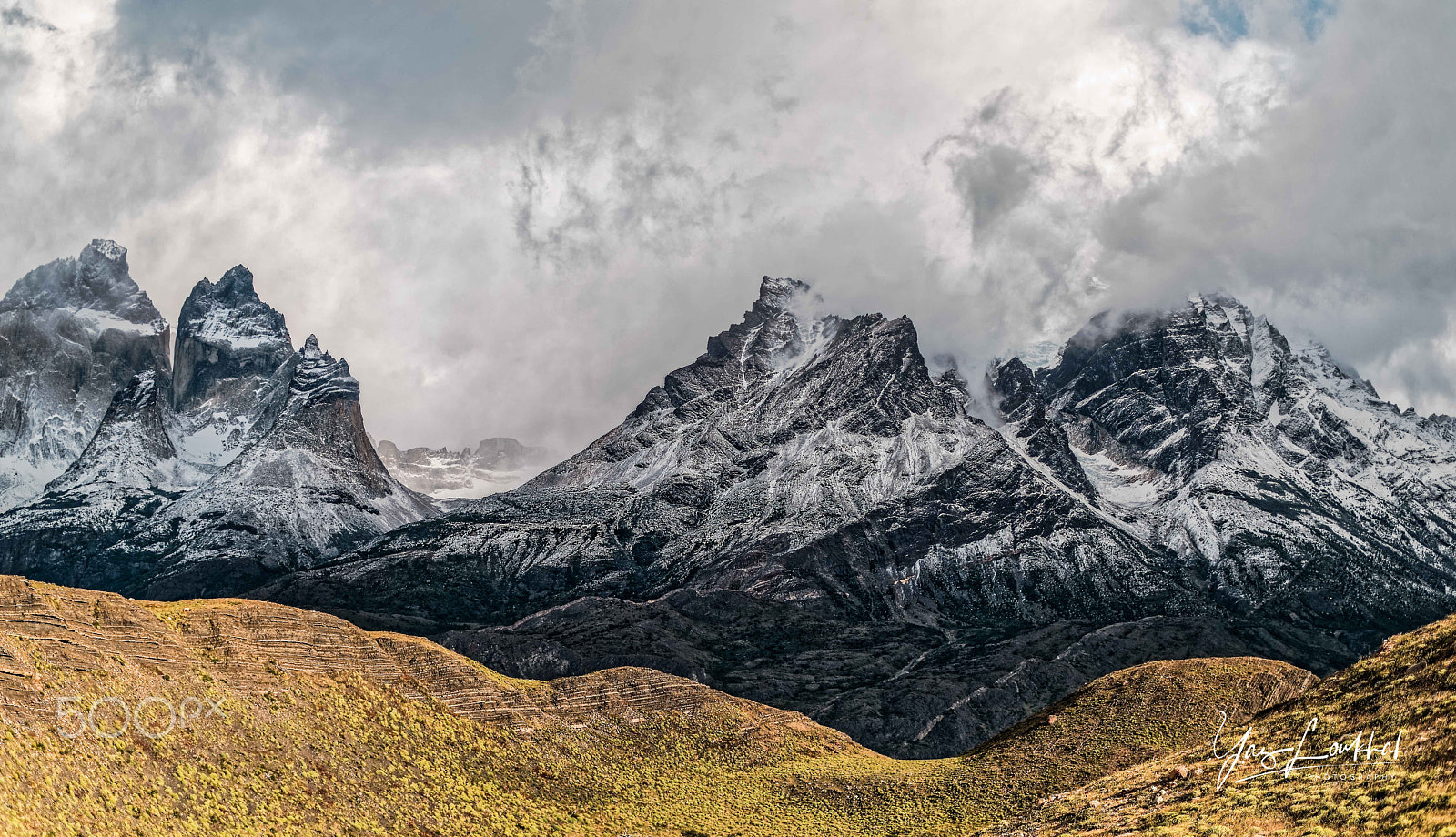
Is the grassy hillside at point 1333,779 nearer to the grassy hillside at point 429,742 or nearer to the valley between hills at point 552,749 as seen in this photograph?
the valley between hills at point 552,749

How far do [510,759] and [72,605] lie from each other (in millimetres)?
39721

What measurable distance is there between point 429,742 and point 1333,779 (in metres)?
68.4

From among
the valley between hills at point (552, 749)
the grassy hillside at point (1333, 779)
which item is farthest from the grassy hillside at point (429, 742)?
the grassy hillside at point (1333, 779)

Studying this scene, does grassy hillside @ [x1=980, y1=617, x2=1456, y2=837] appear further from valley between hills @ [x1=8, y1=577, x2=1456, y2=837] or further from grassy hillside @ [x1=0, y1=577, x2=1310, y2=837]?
grassy hillside @ [x1=0, y1=577, x2=1310, y2=837]

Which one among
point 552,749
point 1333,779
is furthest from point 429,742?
point 1333,779

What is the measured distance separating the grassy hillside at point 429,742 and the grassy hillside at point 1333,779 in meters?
37.9

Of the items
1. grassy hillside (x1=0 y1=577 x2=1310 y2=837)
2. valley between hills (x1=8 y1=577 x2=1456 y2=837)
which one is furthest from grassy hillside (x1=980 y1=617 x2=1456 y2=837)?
grassy hillside (x1=0 y1=577 x2=1310 y2=837)

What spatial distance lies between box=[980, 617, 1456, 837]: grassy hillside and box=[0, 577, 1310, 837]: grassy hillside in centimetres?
3794

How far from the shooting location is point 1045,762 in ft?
391

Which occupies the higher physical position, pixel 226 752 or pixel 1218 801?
pixel 226 752

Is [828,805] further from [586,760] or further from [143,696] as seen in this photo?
[143,696]

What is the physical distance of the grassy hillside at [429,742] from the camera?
6712 cm

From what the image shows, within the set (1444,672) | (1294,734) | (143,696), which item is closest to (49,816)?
(143,696)

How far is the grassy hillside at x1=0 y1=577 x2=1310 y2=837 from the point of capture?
67125mm
